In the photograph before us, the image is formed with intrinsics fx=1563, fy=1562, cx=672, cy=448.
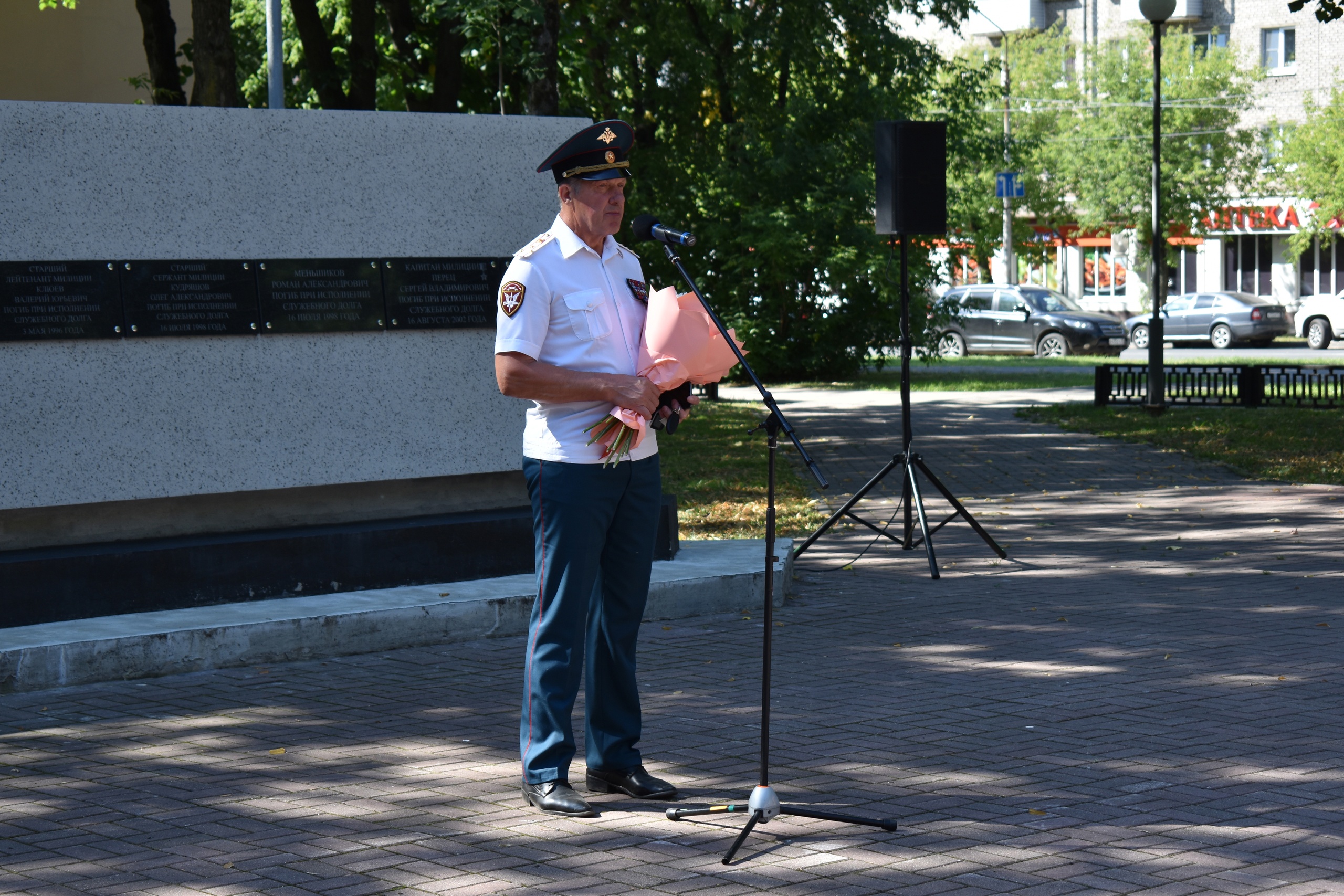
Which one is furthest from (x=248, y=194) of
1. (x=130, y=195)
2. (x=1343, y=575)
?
(x=1343, y=575)

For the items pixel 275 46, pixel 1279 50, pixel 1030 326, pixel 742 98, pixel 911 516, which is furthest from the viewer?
pixel 1279 50

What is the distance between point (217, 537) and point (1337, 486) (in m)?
9.92

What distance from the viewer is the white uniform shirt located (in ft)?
15.9

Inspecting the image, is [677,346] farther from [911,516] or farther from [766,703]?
[911,516]

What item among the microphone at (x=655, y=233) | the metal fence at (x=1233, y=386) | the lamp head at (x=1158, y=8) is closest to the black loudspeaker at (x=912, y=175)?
the microphone at (x=655, y=233)

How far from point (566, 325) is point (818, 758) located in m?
1.86

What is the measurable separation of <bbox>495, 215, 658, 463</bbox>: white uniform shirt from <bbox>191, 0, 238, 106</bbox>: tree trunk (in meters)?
10.8

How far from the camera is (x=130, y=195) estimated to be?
7.67 metres

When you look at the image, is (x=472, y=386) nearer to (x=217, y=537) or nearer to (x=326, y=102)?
(x=217, y=537)

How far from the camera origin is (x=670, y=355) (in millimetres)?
4789

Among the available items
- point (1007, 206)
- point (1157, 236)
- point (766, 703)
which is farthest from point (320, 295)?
point (1007, 206)

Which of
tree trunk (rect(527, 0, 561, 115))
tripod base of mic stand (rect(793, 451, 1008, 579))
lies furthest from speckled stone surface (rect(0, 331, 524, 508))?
tree trunk (rect(527, 0, 561, 115))

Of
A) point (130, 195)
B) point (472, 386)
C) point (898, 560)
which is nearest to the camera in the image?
point (130, 195)

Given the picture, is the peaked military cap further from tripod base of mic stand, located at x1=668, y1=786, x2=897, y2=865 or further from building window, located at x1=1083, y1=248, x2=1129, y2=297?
building window, located at x1=1083, y1=248, x2=1129, y2=297
